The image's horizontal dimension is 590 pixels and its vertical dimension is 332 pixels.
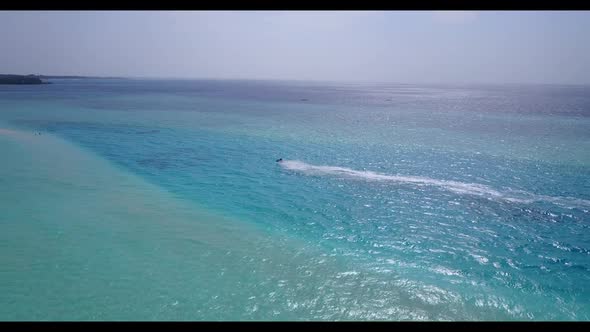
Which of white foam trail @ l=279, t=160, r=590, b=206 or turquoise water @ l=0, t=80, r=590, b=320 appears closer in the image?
turquoise water @ l=0, t=80, r=590, b=320

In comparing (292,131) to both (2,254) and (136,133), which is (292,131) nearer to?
(136,133)

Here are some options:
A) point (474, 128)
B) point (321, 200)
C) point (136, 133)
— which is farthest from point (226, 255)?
point (474, 128)

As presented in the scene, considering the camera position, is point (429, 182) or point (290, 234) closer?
point (290, 234)

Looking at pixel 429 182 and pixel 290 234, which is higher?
pixel 429 182

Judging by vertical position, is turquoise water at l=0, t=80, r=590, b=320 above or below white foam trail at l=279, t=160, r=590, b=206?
below
